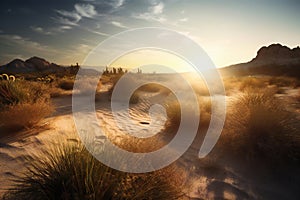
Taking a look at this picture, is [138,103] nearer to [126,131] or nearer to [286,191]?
[126,131]

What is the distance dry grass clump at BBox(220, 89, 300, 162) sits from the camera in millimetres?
4047

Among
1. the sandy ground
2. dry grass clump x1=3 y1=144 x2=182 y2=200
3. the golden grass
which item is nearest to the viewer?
dry grass clump x1=3 y1=144 x2=182 y2=200

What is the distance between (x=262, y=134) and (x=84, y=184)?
373cm

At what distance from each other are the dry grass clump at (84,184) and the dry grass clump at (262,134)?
252 cm

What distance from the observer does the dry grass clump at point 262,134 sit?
4.05 m

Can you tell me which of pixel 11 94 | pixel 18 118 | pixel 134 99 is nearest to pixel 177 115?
pixel 134 99

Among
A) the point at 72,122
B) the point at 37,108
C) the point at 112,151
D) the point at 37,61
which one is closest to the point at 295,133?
the point at 112,151

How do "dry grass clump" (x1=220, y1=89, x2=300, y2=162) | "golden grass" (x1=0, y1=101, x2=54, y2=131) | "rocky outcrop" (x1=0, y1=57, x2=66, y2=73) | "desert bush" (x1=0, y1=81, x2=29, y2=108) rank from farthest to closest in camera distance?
"rocky outcrop" (x1=0, y1=57, x2=66, y2=73) → "desert bush" (x1=0, y1=81, x2=29, y2=108) → "golden grass" (x1=0, y1=101, x2=54, y2=131) → "dry grass clump" (x1=220, y1=89, x2=300, y2=162)

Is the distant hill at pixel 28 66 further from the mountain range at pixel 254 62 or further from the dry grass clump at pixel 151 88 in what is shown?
the dry grass clump at pixel 151 88

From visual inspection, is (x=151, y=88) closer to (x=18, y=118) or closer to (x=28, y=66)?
(x=18, y=118)

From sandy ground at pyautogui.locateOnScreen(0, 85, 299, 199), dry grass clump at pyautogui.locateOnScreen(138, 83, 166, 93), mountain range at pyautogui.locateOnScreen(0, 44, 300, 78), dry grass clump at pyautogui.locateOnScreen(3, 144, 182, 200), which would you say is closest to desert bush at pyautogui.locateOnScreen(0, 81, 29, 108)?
sandy ground at pyautogui.locateOnScreen(0, 85, 299, 199)

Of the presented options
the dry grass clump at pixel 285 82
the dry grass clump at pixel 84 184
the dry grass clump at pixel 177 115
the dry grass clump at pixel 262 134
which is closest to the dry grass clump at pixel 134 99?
the dry grass clump at pixel 177 115

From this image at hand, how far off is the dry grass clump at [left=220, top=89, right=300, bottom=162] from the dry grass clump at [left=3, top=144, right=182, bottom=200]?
2520mm

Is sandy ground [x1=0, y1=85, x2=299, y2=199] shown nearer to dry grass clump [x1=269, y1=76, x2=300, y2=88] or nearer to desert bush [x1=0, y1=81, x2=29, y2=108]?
desert bush [x1=0, y1=81, x2=29, y2=108]
